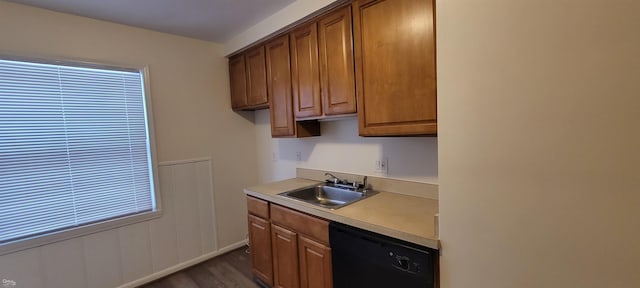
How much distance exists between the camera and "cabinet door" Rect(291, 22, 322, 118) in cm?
198

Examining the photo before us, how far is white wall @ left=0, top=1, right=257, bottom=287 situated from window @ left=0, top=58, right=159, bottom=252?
4.2 inches

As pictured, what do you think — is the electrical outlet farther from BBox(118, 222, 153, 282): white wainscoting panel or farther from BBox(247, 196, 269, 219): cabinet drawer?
BBox(118, 222, 153, 282): white wainscoting panel

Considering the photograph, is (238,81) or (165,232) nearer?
(165,232)

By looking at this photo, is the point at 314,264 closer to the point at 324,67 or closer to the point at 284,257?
the point at 284,257

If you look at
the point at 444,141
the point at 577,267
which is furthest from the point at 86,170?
the point at 577,267

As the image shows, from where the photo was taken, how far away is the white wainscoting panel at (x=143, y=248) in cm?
202

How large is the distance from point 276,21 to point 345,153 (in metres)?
1.25

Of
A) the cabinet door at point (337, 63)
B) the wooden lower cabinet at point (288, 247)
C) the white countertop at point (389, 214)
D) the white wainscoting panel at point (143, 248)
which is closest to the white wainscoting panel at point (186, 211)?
the white wainscoting panel at point (143, 248)

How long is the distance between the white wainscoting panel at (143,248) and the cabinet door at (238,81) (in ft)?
2.36

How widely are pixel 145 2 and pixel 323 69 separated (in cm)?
138

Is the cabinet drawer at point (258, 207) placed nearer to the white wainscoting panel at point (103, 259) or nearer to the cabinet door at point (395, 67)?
the cabinet door at point (395, 67)

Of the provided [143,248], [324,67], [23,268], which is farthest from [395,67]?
[23,268]

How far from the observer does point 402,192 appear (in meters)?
1.90

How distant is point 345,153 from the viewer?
2273mm
